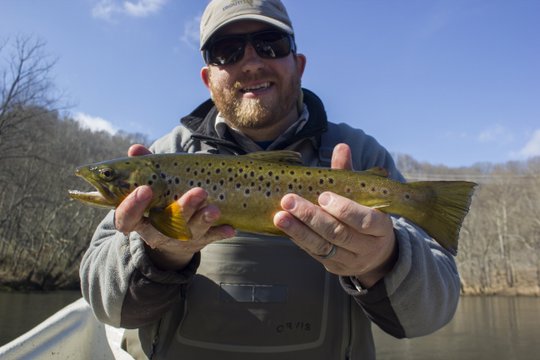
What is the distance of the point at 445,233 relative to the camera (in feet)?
8.67

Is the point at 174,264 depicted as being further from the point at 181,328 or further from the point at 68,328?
the point at 68,328

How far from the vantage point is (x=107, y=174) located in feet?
9.61

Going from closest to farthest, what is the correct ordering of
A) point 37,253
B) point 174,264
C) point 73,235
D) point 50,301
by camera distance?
point 174,264 → point 50,301 → point 37,253 → point 73,235

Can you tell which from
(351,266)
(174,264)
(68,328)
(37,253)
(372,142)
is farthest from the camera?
(37,253)

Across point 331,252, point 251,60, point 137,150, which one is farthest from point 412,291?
point 251,60

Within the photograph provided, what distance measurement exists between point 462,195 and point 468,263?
4830 cm

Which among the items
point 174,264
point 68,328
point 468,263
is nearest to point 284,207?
point 174,264

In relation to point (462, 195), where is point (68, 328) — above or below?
below

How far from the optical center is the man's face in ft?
12.1

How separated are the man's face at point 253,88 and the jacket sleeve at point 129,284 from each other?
127 centimetres

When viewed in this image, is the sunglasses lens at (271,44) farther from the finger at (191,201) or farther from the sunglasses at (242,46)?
the finger at (191,201)

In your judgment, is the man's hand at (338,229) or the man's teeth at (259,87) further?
the man's teeth at (259,87)

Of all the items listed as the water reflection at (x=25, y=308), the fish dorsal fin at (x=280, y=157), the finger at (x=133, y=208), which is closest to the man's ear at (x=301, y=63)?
the fish dorsal fin at (x=280, y=157)

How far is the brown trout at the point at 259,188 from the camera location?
266 centimetres
